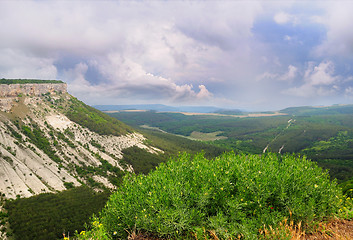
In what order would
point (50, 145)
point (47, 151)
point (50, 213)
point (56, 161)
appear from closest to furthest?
point (50, 213), point (56, 161), point (47, 151), point (50, 145)

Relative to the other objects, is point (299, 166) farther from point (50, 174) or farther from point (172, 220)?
point (50, 174)

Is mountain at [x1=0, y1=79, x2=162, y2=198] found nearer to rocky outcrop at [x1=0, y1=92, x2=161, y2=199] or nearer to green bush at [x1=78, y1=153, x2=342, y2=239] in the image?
rocky outcrop at [x1=0, y1=92, x2=161, y2=199]

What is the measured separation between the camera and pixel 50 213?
2628 inches

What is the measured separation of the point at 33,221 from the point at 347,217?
83846mm

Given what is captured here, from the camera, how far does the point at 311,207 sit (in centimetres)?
793

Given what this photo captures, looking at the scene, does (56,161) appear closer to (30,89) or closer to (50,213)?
(50,213)

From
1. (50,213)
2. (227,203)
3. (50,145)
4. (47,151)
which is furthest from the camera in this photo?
(50,145)

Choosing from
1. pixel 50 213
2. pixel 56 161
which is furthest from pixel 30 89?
pixel 50 213

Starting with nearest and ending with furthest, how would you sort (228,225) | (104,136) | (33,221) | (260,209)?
(228,225)
(260,209)
(33,221)
(104,136)

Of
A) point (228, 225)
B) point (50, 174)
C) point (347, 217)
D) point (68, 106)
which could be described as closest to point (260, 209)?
point (228, 225)

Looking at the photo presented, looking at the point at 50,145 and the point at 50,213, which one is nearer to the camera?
the point at 50,213

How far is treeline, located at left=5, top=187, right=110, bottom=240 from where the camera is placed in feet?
189

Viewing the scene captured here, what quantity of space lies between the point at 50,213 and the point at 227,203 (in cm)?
8270

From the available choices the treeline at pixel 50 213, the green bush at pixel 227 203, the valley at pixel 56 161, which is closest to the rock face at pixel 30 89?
the valley at pixel 56 161
